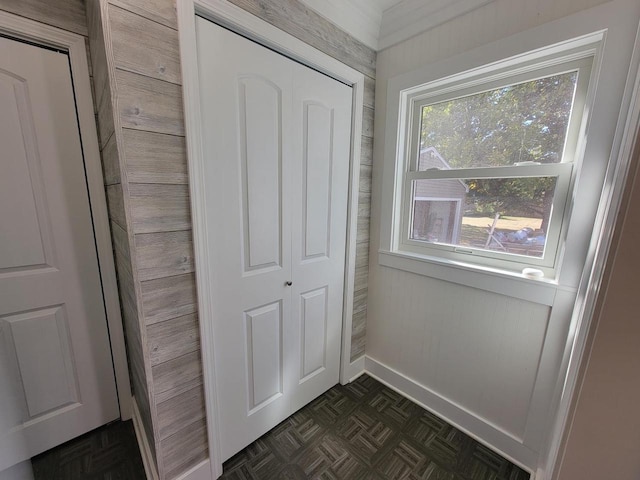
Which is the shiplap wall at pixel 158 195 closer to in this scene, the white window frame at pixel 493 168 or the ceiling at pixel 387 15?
the ceiling at pixel 387 15

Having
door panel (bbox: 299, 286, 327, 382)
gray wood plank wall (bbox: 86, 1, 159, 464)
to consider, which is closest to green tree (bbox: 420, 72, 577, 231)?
door panel (bbox: 299, 286, 327, 382)

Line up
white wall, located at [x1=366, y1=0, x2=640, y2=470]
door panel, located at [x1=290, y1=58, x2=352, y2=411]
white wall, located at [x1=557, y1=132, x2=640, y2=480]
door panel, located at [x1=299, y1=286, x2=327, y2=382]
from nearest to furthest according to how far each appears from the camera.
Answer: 1. white wall, located at [x1=557, y1=132, x2=640, y2=480]
2. white wall, located at [x1=366, y1=0, x2=640, y2=470]
3. door panel, located at [x1=290, y1=58, x2=352, y2=411]
4. door panel, located at [x1=299, y1=286, x2=327, y2=382]

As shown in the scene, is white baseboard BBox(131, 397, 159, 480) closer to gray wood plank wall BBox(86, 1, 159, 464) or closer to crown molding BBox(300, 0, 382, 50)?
gray wood plank wall BBox(86, 1, 159, 464)

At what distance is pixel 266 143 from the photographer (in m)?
1.21

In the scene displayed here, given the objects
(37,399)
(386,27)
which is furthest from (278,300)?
(386,27)

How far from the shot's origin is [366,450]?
141 cm

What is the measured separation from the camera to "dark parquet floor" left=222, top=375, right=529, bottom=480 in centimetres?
129

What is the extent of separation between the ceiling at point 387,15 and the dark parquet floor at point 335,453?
2291mm

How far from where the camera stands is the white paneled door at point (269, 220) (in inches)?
42.5

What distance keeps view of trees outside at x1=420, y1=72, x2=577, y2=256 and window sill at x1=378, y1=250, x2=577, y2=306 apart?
17cm

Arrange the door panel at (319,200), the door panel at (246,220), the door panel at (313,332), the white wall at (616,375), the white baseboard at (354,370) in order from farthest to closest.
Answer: the white baseboard at (354,370) → the door panel at (313,332) → the door panel at (319,200) → the door panel at (246,220) → the white wall at (616,375)

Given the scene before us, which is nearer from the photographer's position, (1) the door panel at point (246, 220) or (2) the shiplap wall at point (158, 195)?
(2) the shiplap wall at point (158, 195)

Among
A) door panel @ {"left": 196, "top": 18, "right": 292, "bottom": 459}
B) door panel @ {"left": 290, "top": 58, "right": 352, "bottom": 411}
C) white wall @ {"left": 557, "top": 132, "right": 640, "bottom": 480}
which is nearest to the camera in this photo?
white wall @ {"left": 557, "top": 132, "right": 640, "bottom": 480}

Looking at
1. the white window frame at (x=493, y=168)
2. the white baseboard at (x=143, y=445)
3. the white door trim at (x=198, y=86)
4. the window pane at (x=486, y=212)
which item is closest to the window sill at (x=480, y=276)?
the white window frame at (x=493, y=168)
